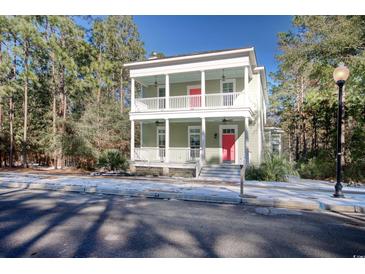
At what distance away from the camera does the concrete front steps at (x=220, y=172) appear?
11.6m

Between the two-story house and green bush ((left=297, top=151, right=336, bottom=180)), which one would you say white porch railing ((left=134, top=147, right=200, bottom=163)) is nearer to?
the two-story house

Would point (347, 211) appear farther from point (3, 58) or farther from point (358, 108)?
point (3, 58)

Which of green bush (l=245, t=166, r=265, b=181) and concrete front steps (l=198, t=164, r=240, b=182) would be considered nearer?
green bush (l=245, t=166, r=265, b=181)

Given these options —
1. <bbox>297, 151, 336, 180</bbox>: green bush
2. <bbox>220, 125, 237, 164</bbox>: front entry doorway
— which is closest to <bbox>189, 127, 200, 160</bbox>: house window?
<bbox>220, 125, 237, 164</bbox>: front entry doorway

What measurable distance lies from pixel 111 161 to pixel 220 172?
6.78 m

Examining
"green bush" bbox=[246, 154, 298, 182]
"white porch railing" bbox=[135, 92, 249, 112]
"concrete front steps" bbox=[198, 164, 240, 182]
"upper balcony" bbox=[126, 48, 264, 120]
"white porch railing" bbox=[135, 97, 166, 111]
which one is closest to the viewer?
"green bush" bbox=[246, 154, 298, 182]

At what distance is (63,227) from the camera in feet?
14.1

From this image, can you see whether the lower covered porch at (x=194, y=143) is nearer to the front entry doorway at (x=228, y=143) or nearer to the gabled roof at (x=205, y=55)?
the front entry doorway at (x=228, y=143)

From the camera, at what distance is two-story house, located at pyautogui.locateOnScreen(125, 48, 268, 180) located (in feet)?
41.1

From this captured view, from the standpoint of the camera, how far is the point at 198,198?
6.93 meters

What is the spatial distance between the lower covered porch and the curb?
5277mm

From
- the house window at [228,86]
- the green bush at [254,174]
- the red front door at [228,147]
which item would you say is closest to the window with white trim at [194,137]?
the red front door at [228,147]

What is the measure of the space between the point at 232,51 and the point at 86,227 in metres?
11.1
